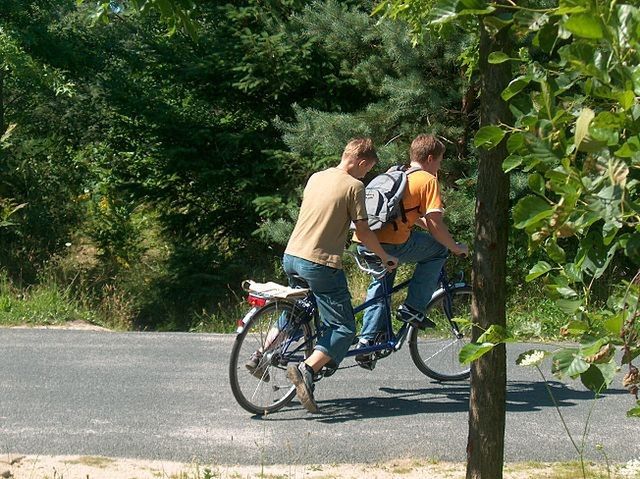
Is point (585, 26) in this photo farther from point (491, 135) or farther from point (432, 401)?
point (432, 401)

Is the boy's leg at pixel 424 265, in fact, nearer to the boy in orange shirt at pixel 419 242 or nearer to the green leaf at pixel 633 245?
the boy in orange shirt at pixel 419 242

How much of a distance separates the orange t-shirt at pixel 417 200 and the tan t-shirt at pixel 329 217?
50 centimetres

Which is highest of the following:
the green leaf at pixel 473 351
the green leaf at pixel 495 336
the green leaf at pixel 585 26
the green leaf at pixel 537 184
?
the green leaf at pixel 585 26

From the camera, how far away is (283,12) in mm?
14320

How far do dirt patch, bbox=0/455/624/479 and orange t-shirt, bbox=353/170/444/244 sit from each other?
196 cm

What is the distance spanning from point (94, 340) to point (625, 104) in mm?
7902

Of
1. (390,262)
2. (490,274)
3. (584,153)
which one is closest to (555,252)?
(584,153)

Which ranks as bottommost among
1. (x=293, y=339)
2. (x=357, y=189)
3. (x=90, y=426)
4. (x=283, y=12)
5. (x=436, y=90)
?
(x=90, y=426)

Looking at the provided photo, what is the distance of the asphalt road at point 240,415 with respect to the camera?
20.0ft

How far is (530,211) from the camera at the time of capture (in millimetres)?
2670

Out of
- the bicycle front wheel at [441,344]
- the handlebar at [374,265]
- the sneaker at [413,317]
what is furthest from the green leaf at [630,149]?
the bicycle front wheel at [441,344]

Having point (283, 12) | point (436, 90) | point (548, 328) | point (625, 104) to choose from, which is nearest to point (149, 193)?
point (283, 12)

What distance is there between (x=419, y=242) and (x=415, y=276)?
335mm

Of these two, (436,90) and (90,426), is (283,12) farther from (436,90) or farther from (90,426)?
(90,426)
